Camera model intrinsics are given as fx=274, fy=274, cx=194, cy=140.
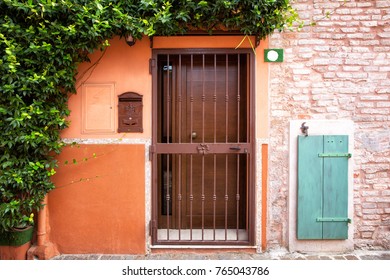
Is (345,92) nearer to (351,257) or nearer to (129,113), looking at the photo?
(351,257)

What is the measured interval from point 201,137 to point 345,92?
175 centimetres

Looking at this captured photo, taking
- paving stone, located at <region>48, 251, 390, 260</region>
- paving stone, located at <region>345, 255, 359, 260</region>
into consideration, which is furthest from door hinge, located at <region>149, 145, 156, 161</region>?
paving stone, located at <region>345, 255, 359, 260</region>

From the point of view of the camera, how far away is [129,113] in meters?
3.13

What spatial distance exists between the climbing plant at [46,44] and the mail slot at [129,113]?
61 cm

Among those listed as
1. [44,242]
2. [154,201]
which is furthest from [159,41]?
[44,242]

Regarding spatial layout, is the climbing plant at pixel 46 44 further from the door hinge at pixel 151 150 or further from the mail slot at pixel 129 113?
the door hinge at pixel 151 150

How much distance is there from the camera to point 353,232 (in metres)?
3.21

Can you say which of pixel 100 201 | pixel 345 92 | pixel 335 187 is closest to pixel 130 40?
pixel 100 201

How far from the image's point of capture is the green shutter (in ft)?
10.3

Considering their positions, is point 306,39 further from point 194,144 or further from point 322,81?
point 194,144

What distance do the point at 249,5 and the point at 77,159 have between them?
2477mm

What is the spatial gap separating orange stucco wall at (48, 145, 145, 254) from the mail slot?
0.22 metres

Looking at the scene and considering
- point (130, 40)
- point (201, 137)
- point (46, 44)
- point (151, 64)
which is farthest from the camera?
point (201, 137)

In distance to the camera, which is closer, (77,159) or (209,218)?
(77,159)
